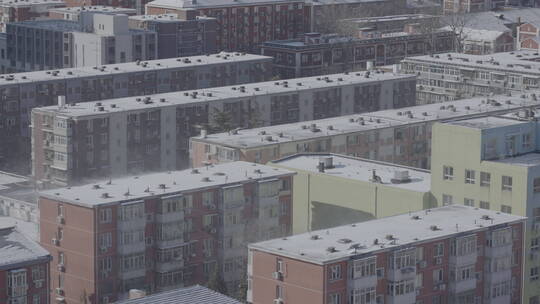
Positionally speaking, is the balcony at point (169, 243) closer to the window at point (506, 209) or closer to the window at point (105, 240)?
the window at point (105, 240)

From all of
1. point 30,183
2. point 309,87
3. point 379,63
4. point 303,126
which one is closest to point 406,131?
point 303,126

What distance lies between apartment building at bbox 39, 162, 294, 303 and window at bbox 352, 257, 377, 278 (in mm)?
12834

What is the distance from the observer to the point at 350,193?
72.7m

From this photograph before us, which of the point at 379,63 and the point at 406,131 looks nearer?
the point at 406,131

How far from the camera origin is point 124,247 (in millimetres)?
67562

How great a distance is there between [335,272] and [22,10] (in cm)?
9864

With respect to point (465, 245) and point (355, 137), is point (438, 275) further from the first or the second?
point (355, 137)

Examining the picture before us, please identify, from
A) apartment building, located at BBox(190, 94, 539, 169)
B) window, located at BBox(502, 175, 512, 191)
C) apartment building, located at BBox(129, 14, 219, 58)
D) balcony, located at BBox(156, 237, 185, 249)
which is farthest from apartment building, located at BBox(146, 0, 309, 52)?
window, located at BBox(502, 175, 512, 191)

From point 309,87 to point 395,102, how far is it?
904 cm

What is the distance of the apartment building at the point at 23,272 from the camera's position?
188 feet

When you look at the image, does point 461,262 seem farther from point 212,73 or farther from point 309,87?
point 212,73

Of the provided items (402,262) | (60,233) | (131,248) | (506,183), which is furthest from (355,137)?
(402,262)

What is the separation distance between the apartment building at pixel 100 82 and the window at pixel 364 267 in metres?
50.2

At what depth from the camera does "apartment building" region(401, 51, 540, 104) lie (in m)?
113
